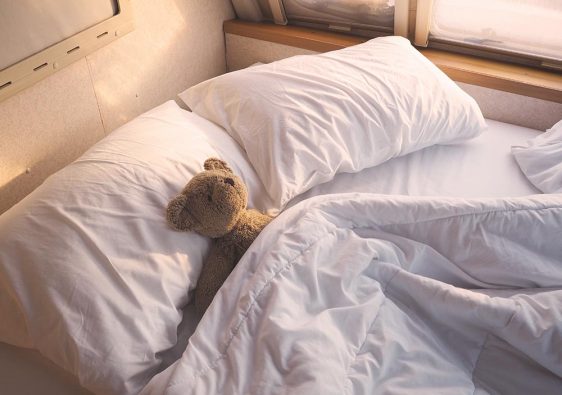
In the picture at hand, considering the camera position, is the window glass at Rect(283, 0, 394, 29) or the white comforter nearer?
the white comforter

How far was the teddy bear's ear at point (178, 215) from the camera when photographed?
100cm

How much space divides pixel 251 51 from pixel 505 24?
0.96m

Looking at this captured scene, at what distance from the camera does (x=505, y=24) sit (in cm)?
169

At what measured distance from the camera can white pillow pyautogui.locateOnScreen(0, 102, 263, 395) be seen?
2.86 feet

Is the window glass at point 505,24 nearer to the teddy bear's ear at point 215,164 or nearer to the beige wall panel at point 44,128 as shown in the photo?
the teddy bear's ear at point 215,164

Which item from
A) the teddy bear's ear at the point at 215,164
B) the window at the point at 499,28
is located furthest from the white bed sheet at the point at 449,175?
the window at the point at 499,28

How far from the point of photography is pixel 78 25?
1.25m

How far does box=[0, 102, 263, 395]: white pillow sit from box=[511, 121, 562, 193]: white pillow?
0.94 m

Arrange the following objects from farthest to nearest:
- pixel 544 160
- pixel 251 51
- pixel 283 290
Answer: pixel 251 51
pixel 544 160
pixel 283 290

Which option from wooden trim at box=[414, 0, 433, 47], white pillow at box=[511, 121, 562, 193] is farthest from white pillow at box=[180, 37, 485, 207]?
wooden trim at box=[414, 0, 433, 47]

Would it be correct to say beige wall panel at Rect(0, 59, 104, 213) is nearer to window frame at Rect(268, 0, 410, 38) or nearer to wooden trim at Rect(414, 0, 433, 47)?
window frame at Rect(268, 0, 410, 38)

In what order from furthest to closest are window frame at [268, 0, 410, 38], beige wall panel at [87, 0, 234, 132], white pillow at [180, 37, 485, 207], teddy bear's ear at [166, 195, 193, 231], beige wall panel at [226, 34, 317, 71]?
beige wall panel at [226, 34, 317, 71]
window frame at [268, 0, 410, 38]
beige wall panel at [87, 0, 234, 132]
white pillow at [180, 37, 485, 207]
teddy bear's ear at [166, 195, 193, 231]

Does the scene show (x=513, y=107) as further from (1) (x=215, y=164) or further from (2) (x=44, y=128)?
(2) (x=44, y=128)

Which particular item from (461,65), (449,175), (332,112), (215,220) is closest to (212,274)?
(215,220)
